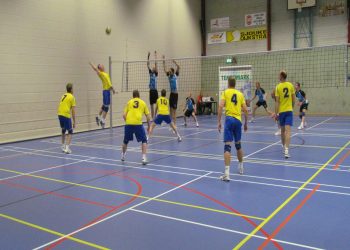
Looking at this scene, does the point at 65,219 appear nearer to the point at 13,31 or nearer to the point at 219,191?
the point at 219,191

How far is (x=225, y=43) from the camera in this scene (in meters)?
21.1

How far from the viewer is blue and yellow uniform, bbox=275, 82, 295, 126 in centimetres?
824

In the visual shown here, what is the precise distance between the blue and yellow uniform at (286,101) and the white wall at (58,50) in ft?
26.6

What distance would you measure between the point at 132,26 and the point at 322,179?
1209 centimetres

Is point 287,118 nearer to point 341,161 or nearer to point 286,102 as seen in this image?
point 286,102

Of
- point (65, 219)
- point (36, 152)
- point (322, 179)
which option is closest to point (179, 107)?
point (36, 152)

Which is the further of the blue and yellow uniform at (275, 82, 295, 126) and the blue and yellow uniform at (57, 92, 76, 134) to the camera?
the blue and yellow uniform at (57, 92, 76, 134)

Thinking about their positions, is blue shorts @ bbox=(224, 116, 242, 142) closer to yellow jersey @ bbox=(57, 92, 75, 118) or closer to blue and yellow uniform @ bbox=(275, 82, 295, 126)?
blue and yellow uniform @ bbox=(275, 82, 295, 126)

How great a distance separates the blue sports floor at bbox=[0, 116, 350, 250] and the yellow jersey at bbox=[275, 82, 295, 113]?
1.15 meters

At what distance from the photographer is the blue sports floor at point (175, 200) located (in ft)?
13.2

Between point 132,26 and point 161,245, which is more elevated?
point 132,26

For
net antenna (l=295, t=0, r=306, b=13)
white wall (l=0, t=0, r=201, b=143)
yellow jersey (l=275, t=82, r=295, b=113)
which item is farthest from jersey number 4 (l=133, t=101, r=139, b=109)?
net antenna (l=295, t=0, r=306, b=13)

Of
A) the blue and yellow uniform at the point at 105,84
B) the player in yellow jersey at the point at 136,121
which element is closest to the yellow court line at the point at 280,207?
the player in yellow jersey at the point at 136,121

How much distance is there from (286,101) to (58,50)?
8.51 meters
